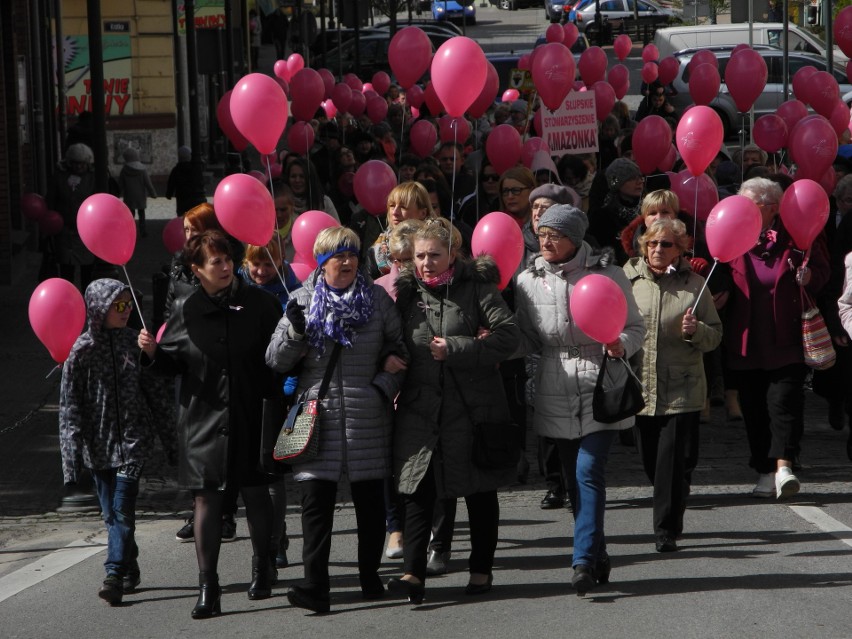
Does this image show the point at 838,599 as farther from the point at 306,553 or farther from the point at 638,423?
the point at 306,553

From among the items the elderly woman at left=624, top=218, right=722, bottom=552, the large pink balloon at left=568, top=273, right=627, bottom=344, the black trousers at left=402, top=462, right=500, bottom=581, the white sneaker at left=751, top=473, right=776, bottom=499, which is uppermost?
the large pink balloon at left=568, top=273, right=627, bottom=344

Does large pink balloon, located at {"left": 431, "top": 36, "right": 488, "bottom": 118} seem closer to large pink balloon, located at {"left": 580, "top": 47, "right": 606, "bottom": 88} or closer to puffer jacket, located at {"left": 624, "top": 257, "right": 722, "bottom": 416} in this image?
puffer jacket, located at {"left": 624, "top": 257, "right": 722, "bottom": 416}

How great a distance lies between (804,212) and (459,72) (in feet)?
7.02

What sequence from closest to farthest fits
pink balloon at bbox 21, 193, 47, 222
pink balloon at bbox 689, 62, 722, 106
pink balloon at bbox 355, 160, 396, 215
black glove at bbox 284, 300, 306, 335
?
1. black glove at bbox 284, 300, 306, 335
2. pink balloon at bbox 355, 160, 396, 215
3. pink balloon at bbox 21, 193, 47, 222
4. pink balloon at bbox 689, 62, 722, 106

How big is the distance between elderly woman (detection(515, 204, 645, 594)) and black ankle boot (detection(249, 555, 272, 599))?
4.67 ft

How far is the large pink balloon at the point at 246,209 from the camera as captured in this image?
23.9ft

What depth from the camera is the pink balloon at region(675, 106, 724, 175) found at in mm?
9328

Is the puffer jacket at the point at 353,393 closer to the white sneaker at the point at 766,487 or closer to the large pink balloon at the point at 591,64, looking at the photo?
the white sneaker at the point at 766,487

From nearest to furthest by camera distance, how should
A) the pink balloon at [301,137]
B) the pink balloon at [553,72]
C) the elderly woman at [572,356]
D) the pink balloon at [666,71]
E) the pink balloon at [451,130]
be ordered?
the elderly woman at [572,356] < the pink balloon at [553,72] < the pink balloon at [451,130] < the pink balloon at [301,137] < the pink balloon at [666,71]

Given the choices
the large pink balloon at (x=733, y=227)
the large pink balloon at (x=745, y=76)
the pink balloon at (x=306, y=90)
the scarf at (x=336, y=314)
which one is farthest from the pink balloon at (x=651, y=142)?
the scarf at (x=336, y=314)

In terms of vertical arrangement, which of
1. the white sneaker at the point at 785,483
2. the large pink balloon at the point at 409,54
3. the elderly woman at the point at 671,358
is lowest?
the white sneaker at the point at 785,483

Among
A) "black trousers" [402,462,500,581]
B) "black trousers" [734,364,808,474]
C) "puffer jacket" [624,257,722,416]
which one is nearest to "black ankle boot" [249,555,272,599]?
"black trousers" [402,462,500,581]

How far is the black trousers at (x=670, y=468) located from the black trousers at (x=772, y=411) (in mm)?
1074

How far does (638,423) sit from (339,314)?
6.85 feet
